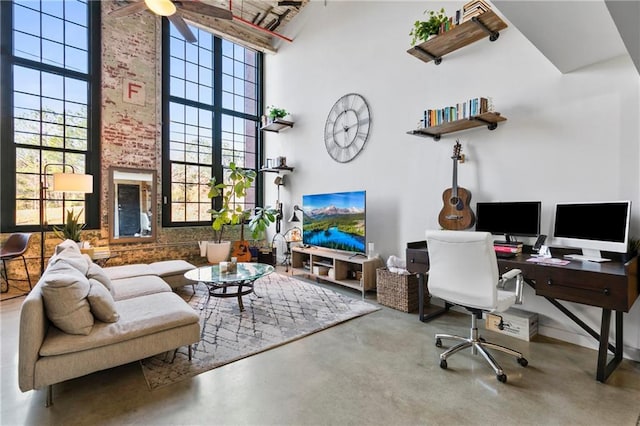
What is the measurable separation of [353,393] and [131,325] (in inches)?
59.9

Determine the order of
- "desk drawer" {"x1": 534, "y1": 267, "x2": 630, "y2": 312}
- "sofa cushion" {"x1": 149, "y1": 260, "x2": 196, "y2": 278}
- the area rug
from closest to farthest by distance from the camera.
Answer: "desk drawer" {"x1": 534, "y1": 267, "x2": 630, "y2": 312} → the area rug → "sofa cushion" {"x1": 149, "y1": 260, "x2": 196, "y2": 278}

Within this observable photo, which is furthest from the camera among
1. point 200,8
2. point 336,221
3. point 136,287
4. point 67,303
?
point 336,221

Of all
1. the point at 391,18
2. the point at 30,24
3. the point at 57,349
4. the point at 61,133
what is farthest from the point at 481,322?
the point at 30,24

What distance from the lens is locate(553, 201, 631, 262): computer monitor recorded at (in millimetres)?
2113

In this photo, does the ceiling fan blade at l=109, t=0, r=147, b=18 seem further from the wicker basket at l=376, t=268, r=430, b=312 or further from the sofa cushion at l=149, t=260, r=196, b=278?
the wicker basket at l=376, t=268, r=430, b=312

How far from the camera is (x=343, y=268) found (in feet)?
14.3

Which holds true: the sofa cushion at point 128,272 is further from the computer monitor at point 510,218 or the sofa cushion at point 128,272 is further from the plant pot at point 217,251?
the computer monitor at point 510,218

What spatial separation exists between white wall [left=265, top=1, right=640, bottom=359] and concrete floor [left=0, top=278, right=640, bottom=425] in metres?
0.80

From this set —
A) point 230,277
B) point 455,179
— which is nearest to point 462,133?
point 455,179

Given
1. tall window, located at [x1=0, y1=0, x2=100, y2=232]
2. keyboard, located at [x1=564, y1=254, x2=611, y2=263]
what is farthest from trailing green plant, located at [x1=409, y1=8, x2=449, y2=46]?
tall window, located at [x1=0, y1=0, x2=100, y2=232]

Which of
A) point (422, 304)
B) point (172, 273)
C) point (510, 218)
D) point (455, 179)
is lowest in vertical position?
point (422, 304)

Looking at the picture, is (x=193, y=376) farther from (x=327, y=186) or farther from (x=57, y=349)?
(x=327, y=186)

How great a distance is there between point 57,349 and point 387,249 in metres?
Answer: 3.44

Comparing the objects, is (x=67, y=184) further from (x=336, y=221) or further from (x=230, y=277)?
(x=336, y=221)
